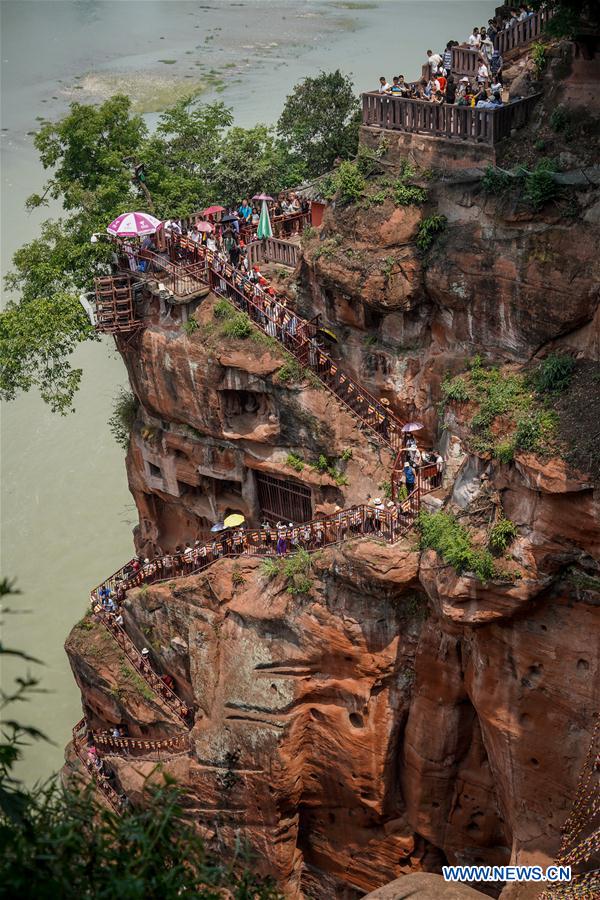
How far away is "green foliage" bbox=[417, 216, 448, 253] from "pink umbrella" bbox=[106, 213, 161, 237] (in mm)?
7739

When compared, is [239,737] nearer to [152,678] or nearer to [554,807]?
[152,678]

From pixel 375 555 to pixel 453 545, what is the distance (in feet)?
7.53

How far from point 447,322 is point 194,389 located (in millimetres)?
7272

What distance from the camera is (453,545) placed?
27.1 meters

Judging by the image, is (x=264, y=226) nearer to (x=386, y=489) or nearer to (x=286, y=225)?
(x=286, y=225)

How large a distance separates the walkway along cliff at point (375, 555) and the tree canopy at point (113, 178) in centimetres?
233

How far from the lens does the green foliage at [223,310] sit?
110 ft

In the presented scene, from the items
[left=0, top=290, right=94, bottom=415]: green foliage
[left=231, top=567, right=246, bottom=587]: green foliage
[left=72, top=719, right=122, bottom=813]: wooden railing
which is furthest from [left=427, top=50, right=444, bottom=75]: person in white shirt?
[left=72, top=719, right=122, bottom=813]: wooden railing

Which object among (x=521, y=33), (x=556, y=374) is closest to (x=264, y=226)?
(x=521, y=33)

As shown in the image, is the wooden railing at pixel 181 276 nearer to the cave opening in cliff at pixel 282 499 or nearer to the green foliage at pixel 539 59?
the cave opening in cliff at pixel 282 499

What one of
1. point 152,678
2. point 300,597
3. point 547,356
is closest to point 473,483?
point 547,356

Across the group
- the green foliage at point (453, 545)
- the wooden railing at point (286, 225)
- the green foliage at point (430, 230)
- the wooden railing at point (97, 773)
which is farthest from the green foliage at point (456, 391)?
the wooden railing at point (97, 773)

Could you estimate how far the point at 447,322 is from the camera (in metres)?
30.5

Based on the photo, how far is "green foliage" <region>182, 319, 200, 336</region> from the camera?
33.9 m
